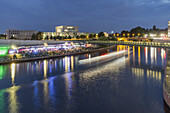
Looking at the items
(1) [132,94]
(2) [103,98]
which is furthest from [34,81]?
(1) [132,94]

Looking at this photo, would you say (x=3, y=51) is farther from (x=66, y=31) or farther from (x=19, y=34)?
(x=66, y=31)

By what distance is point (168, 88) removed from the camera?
14.6 meters

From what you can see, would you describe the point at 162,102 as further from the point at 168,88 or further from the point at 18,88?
the point at 18,88

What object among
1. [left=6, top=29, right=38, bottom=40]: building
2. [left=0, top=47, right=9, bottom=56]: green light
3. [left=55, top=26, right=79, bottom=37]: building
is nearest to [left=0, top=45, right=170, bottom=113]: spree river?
[left=0, top=47, right=9, bottom=56]: green light

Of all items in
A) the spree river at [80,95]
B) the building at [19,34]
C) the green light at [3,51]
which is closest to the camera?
the spree river at [80,95]

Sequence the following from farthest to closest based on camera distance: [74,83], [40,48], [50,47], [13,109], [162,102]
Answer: [50,47] → [40,48] → [74,83] → [162,102] → [13,109]

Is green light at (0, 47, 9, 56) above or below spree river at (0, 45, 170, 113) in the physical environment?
above

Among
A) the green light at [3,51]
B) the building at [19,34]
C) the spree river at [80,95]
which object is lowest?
the spree river at [80,95]

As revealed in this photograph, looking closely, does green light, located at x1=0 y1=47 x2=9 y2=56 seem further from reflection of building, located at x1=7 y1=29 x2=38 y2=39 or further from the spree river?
reflection of building, located at x1=7 y1=29 x2=38 y2=39

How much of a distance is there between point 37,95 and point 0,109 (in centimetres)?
451

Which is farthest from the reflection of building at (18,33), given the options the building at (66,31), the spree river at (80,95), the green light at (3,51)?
the spree river at (80,95)

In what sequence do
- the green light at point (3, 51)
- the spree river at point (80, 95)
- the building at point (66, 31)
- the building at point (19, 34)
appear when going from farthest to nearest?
the building at point (66, 31) → the building at point (19, 34) → the green light at point (3, 51) → the spree river at point (80, 95)

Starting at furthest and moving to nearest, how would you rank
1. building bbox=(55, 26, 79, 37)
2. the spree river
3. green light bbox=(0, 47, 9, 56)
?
building bbox=(55, 26, 79, 37) < green light bbox=(0, 47, 9, 56) < the spree river

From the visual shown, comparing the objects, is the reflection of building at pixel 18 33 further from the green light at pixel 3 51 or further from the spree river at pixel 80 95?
the spree river at pixel 80 95
